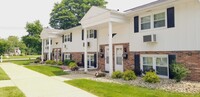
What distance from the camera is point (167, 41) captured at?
34.1 ft

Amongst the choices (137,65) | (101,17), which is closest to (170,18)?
(137,65)

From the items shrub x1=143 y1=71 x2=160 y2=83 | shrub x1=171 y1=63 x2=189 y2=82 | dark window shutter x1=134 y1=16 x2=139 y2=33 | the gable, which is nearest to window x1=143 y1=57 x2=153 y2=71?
shrub x1=143 y1=71 x2=160 y2=83

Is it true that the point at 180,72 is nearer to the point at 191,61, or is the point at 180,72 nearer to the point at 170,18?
the point at 191,61

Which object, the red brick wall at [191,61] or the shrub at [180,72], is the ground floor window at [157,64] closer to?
the red brick wall at [191,61]

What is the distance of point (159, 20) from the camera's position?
429 inches

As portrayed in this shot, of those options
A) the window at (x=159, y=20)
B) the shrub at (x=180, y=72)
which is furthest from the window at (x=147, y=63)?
the shrub at (x=180, y=72)

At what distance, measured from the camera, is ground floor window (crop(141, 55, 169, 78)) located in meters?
10.7

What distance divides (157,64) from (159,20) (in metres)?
2.85

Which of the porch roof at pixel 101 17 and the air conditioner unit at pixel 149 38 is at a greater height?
the porch roof at pixel 101 17

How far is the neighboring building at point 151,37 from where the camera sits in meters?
9.30

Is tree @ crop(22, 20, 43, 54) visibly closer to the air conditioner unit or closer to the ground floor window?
the ground floor window

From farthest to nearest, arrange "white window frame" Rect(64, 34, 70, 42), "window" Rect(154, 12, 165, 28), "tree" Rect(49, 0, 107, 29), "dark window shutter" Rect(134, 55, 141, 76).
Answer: "tree" Rect(49, 0, 107, 29) → "white window frame" Rect(64, 34, 70, 42) → "dark window shutter" Rect(134, 55, 141, 76) → "window" Rect(154, 12, 165, 28)

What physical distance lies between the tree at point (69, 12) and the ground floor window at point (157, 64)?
28.9 metres

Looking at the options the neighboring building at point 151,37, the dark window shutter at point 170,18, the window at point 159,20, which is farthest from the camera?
the window at point 159,20
